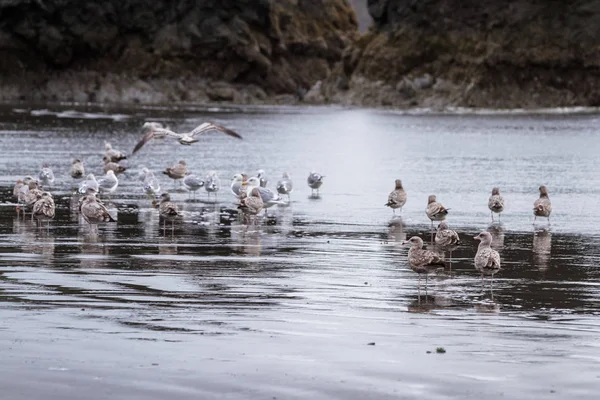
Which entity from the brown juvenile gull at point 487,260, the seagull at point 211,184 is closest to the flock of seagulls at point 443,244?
the brown juvenile gull at point 487,260

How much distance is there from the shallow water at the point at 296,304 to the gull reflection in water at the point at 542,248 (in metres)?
0.07

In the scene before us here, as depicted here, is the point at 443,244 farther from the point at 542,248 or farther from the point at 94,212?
the point at 94,212

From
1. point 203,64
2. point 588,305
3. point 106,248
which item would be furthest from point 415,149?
point 203,64

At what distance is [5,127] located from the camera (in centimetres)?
6506

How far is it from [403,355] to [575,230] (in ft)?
38.9

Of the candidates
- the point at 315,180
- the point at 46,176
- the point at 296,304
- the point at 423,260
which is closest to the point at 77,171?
the point at 46,176

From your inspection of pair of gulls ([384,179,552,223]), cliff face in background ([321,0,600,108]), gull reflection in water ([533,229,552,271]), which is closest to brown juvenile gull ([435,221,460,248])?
gull reflection in water ([533,229,552,271])

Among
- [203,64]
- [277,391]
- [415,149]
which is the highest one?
[203,64]

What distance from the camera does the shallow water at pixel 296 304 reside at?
10727 millimetres

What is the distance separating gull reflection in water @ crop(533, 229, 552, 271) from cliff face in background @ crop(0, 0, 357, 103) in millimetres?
126479

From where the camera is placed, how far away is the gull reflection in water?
18.0 metres

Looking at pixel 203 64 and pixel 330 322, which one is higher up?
pixel 203 64

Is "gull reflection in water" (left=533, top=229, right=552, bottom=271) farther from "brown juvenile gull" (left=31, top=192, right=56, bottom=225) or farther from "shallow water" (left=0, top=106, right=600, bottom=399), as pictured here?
"brown juvenile gull" (left=31, top=192, right=56, bottom=225)

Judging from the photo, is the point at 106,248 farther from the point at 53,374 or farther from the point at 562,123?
the point at 562,123
